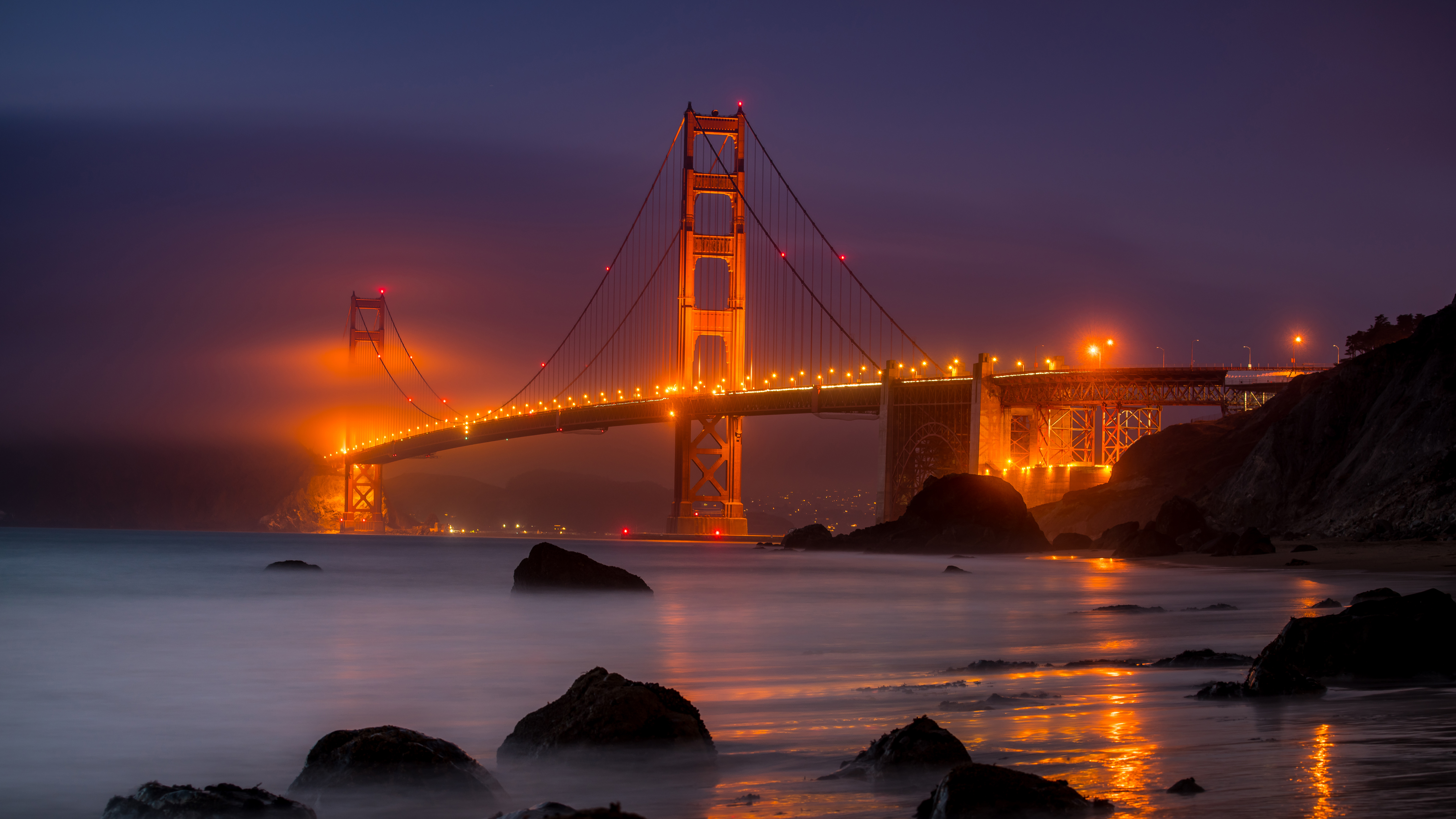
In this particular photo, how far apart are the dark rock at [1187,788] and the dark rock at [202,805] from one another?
3.34 meters

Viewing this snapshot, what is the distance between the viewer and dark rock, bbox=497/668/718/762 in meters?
6.05

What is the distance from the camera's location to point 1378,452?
30.2 m

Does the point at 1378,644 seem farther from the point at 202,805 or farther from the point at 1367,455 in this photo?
the point at 1367,455

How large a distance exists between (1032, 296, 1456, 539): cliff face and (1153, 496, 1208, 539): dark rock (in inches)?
81.0

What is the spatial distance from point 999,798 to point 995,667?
6205mm

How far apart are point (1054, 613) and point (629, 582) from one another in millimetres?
6707

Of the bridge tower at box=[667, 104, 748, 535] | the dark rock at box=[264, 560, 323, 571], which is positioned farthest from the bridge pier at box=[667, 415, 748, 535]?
the dark rock at box=[264, 560, 323, 571]

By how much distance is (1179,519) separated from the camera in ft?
114

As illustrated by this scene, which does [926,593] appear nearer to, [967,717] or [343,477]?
[967,717]

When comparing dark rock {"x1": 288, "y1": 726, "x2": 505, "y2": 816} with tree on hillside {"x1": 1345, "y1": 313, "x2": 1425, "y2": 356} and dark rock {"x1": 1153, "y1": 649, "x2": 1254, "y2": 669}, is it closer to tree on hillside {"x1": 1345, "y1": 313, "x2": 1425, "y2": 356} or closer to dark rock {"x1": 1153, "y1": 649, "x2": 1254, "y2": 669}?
dark rock {"x1": 1153, "y1": 649, "x2": 1254, "y2": 669}

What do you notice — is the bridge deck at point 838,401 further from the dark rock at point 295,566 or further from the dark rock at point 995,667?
the dark rock at point 995,667

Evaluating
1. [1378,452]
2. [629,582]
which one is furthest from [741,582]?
[1378,452]

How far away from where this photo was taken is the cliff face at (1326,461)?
2761 cm

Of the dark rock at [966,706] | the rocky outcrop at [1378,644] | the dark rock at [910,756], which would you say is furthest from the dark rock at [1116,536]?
the dark rock at [910,756]
